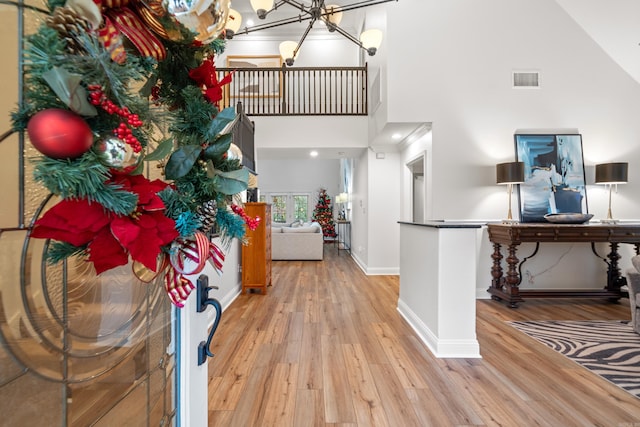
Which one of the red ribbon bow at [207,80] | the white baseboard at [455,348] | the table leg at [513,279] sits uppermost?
the red ribbon bow at [207,80]

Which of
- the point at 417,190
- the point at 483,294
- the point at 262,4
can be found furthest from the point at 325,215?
the point at 262,4

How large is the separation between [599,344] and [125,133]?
146 inches

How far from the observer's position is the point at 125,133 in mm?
366

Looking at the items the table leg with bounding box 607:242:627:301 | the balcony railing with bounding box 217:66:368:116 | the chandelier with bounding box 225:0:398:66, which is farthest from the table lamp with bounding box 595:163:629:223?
the balcony railing with bounding box 217:66:368:116

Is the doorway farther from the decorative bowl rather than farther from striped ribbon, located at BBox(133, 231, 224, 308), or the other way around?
striped ribbon, located at BBox(133, 231, 224, 308)

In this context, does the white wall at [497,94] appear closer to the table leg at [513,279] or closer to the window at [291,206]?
the table leg at [513,279]

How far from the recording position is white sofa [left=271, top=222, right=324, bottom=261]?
6.97m

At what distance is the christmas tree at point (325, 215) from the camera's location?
10.6 meters

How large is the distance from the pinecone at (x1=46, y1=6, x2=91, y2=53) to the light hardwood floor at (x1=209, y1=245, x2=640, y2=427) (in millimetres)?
1865

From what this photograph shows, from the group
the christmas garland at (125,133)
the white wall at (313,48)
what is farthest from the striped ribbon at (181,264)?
the white wall at (313,48)

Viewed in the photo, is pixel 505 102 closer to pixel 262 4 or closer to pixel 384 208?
pixel 384 208

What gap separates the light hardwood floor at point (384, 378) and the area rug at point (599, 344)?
0.43 ft

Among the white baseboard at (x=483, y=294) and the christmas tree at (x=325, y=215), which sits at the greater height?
the christmas tree at (x=325, y=215)

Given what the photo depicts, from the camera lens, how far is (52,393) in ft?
1.79
